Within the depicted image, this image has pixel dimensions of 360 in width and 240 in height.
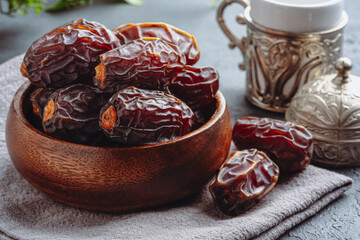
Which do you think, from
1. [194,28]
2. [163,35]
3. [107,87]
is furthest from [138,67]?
[194,28]

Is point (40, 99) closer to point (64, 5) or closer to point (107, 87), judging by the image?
point (107, 87)

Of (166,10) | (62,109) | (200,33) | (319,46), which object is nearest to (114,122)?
(62,109)

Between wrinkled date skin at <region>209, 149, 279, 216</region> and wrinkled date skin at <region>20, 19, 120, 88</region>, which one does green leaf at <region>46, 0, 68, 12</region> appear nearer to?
wrinkled date skin at <region>20, 19, 120, 88</region>

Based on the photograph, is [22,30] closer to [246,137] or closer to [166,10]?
[166,10]

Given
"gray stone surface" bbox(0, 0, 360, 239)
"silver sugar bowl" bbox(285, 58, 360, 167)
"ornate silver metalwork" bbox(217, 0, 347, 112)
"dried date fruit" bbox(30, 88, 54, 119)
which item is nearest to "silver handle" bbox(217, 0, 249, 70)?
"ornate silver metalwork" bbox(217, 0, 347, 112)

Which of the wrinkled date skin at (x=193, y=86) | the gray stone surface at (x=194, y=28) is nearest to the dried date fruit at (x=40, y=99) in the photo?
the wrinkled date skin at (x=193, y=86)

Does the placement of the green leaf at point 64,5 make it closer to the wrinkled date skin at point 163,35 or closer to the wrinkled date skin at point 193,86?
the wrinkled date skin at point 163,35
